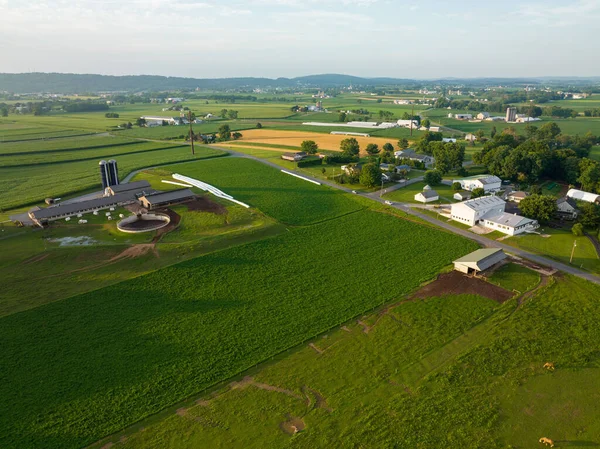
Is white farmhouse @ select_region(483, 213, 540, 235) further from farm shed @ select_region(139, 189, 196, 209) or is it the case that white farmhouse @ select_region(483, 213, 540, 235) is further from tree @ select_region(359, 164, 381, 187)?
farm shed @ select_region(139, 189, 196, 209)

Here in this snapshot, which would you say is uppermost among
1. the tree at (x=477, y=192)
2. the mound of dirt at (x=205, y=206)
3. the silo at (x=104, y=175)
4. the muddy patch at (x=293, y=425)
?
the silo at (x=104, y=175)

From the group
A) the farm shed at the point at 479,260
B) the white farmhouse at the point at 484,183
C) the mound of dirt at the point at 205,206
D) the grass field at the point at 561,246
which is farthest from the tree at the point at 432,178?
the mound of dirt at the point at 205,206

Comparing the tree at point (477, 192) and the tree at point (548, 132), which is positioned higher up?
the tree at point (548, 132)

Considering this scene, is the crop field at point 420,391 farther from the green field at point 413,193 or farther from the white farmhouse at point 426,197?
the green field at point 413,193

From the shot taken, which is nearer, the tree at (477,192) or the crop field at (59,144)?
the tree at (477,192)

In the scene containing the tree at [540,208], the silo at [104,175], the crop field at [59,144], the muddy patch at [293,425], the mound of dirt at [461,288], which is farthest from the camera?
the crop field at [59,144]

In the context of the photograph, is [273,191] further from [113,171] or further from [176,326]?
[176,326]

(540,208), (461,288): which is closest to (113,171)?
(461,288)

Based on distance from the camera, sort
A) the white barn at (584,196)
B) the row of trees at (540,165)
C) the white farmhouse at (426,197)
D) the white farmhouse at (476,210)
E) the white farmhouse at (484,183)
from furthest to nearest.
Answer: the row of trees at (540,165) → the white farmhouse at (484,183) → the white farmhouse at (426,197) → the white barn at (584,196) → the white farmhouse at (476,210)
